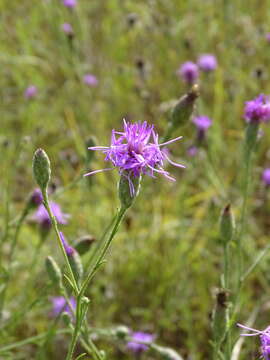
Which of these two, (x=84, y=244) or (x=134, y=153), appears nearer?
(x=134, y=153)

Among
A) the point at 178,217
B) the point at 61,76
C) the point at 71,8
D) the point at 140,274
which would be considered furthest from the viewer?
the point at 61,76

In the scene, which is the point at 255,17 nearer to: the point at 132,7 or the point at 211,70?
the point at 132,7

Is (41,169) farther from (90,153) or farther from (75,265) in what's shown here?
(90,153)

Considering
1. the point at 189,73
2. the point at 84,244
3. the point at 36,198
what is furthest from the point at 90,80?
the point at 84,244

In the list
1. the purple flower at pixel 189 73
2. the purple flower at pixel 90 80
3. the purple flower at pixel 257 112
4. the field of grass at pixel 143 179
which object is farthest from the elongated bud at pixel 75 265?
the purple flower at pixel 90 80

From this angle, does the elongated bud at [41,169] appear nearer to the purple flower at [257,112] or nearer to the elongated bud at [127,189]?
the elongated bud at [127,189]

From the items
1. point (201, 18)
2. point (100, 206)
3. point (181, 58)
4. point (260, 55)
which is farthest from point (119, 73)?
point (100, 206)

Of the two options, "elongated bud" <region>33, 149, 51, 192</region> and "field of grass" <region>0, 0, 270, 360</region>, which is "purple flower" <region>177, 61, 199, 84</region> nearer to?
"field of grass" <region>0, 0, 270, 360</region>

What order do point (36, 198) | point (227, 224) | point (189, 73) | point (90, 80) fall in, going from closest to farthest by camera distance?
point (227, 224) → point (36, 198) → point (189, 73) → point (90, 80)
